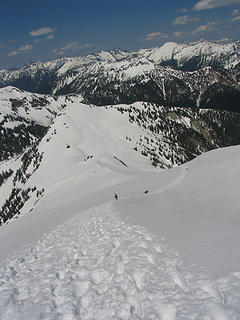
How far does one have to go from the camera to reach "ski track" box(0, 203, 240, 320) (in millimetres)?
8938

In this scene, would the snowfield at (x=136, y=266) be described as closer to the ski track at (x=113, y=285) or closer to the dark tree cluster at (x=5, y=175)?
the ski track at (x=113, y=285)

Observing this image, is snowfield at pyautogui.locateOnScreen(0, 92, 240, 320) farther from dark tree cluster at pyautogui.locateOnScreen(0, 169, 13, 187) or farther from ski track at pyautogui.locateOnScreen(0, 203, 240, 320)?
dark tree cluster at pyautogui.locateOnScreen(0, 169, 13, 187)

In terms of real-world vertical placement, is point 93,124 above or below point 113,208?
above

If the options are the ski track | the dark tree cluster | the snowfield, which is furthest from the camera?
the dark tree cluster

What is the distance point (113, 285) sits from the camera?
1141 cm

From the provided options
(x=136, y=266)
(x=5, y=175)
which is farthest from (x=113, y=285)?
(x=5, y=175)

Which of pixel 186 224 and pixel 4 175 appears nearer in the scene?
pixel 186 224

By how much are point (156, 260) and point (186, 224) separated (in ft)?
19.6

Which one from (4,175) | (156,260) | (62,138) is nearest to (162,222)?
(156,260)

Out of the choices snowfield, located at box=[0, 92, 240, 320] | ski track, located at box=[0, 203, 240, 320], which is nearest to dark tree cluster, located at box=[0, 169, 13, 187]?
snowfield, located at box=[0, 92, 240, 320]

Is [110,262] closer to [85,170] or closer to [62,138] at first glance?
[85,170]

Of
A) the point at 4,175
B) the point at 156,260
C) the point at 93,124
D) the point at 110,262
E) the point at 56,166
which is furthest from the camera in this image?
the point at 4,175

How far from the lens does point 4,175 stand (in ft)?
558

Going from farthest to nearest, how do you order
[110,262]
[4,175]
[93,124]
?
1. [4,175]
2. [93,124]
3. [110,262]
